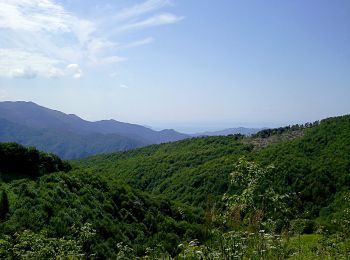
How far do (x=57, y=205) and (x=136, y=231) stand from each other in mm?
6282

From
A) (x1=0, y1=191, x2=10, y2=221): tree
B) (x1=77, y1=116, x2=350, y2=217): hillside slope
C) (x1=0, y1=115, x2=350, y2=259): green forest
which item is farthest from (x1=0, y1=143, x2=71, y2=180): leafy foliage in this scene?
(x1=77, y1=116, x2=350, y2=217): hillside slope

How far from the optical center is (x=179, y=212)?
110 feet

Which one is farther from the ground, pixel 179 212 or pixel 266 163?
pixel 266 163

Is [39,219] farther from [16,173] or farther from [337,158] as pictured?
[337,158]

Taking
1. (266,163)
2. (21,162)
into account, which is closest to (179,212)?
(21,162)

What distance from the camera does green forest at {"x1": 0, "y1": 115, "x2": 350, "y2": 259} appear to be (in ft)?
27.1

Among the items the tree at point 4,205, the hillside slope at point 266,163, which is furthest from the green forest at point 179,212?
the hillside slope at point 266,163

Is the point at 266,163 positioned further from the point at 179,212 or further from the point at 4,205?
the point at 4,205

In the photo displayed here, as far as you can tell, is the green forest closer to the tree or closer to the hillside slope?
the tree

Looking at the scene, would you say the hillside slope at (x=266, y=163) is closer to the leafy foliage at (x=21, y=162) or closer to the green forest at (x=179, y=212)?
the green forest at (x=179, y=212)

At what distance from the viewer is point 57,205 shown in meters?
20.2

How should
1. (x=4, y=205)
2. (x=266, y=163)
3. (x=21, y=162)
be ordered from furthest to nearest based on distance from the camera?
(x=266, y=163)
(x=21, y=162)
(x=4, y=205)

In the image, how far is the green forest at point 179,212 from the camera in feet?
27.1

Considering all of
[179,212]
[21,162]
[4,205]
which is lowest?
[179,212]
